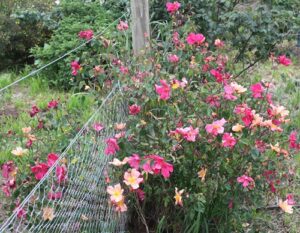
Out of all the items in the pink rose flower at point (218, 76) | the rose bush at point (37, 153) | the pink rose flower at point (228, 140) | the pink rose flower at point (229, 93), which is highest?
the pink rose flower at point (229, 93)

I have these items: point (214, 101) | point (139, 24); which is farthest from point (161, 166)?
point (139, 24)

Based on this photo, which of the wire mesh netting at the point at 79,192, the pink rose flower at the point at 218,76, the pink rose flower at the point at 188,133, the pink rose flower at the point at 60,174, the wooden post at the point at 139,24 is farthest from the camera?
the wooden post at the point at 139,24

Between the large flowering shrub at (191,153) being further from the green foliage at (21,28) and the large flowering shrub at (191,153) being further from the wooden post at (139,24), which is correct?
the green foliage at (21,28)

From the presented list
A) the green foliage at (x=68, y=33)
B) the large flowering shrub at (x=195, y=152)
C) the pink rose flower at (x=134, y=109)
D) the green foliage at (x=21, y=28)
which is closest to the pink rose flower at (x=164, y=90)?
the large flowering shrub at (x=195, y=152)

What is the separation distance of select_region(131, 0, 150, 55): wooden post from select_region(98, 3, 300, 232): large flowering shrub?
0.60 m

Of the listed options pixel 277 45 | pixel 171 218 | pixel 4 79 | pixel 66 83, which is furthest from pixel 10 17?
pixel 171 218

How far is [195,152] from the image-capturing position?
2250 mm

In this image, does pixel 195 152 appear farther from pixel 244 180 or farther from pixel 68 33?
pixel 68 33

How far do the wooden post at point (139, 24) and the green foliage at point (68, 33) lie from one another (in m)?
1.52

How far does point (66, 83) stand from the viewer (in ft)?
16.4

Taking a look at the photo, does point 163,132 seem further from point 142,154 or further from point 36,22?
point 36,22

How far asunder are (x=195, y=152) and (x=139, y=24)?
125 centimetres

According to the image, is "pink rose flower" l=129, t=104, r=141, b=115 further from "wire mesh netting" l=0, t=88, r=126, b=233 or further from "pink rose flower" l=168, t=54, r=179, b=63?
"pink rose flower" l=168, t=54, r=179, b=63

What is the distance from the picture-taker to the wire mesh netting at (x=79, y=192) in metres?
1.77
